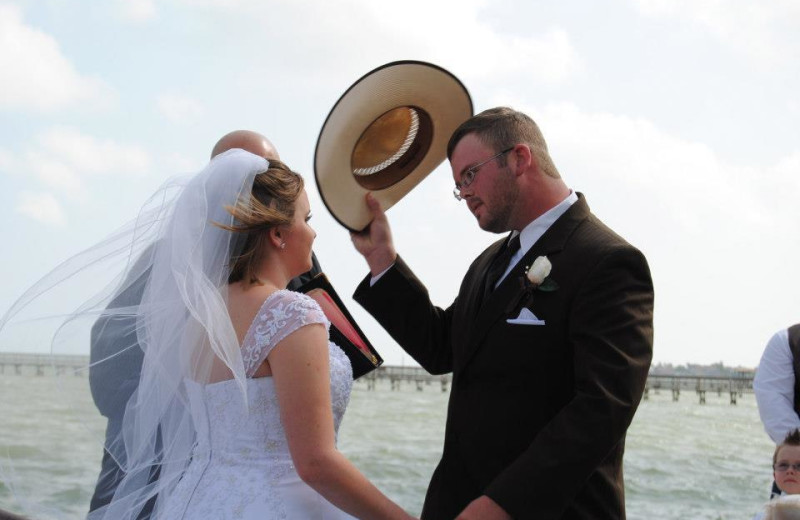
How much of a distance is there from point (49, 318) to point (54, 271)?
0.21 meters

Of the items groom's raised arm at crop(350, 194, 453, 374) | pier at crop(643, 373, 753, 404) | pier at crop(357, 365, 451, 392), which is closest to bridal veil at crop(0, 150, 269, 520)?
groom's raised arm at crop(350, 194, 453, 374)

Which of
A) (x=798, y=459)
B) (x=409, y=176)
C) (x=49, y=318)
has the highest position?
(x=409, y=176)

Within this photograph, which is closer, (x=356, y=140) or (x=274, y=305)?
(x=274, y=305)

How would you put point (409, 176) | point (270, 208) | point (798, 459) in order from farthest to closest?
point (798, 459)
point (409, 176)
point (270, 208)

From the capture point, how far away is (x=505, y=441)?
8.84ft

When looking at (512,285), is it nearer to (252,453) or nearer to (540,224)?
(540,224)

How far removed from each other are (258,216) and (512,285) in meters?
0.80

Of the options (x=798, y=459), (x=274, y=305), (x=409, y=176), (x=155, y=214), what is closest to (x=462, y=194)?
(x=409, y=176)

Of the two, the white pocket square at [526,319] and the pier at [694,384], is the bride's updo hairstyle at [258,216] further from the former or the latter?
the pier at [694,384]

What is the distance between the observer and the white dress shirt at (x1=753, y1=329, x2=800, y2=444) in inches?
176

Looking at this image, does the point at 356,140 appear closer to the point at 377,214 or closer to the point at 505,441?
the point at 377,214

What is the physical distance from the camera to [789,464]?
4.20 metres

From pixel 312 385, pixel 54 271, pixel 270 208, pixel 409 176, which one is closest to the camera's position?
pixel 312 385

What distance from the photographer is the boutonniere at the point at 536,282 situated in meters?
2.73
